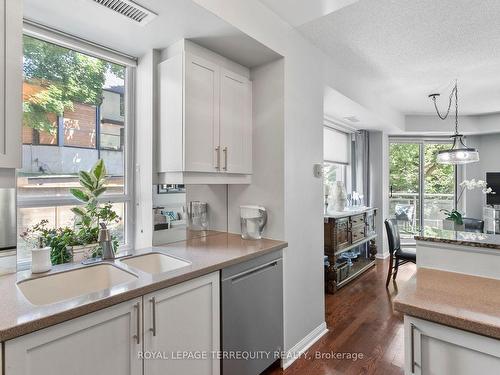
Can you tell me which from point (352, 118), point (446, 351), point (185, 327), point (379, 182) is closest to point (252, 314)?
point (185, 327)

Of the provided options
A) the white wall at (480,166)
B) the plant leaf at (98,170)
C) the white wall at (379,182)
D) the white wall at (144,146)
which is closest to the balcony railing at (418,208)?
the white wall at (480,166)

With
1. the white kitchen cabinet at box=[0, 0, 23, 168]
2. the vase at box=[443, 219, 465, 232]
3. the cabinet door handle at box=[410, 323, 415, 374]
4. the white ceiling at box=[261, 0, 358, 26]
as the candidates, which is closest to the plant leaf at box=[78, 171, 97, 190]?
the white kitchen cabinet at box=[0, 0, 23, 168]

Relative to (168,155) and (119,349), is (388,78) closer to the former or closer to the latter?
(168,155)

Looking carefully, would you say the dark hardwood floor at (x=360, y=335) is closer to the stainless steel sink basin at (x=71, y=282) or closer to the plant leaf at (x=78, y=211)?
the stainless steel sink basin at (x=71, y=282)

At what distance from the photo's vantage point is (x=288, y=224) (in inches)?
89.2

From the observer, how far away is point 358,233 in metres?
4.24

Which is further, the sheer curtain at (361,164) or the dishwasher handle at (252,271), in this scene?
the sheer curtain at (361,164)

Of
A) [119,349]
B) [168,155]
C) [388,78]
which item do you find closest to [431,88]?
[388,78]

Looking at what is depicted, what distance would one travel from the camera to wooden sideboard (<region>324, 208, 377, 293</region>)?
361cm

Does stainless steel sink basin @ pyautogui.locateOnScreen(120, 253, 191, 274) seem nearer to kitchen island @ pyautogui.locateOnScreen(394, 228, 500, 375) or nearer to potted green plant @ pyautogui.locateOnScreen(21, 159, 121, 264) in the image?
potted green plant @ pyautogui.locateOnScreen(21, 159, 121, 264)

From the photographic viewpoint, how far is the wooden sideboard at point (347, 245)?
142 inches

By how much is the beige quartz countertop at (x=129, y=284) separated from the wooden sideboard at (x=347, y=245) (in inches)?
63.3

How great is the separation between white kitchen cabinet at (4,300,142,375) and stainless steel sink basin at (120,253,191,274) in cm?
52

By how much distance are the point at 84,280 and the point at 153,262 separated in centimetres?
43
